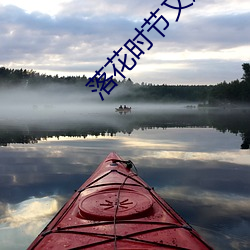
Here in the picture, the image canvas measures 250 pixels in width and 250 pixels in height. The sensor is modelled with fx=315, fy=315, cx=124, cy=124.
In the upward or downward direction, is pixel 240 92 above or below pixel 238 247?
above

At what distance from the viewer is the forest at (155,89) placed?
3952 inches

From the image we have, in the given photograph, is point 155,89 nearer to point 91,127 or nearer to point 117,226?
point 91,127

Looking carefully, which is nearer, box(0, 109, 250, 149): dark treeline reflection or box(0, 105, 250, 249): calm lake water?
box(0, 105, 250, 249): calm lake water

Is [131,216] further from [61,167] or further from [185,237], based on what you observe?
[61,167]

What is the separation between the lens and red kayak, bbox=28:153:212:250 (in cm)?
418

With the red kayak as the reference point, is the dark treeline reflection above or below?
above

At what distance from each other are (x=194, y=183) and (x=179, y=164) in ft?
8.79

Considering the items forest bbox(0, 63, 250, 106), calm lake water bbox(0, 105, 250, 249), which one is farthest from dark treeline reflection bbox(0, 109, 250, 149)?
forest bbox(0, 63, 250, 106)

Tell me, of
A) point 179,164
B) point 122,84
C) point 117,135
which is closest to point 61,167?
point 179,164

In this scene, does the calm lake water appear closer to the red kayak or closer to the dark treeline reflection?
the red kayak

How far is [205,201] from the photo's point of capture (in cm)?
839

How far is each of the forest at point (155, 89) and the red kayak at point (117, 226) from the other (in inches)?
3873

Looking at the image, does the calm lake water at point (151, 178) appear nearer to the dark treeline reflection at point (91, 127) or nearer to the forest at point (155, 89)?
the dark treeline reflection at point (91, 127)

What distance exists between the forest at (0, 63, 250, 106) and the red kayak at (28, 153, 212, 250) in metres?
98.4
